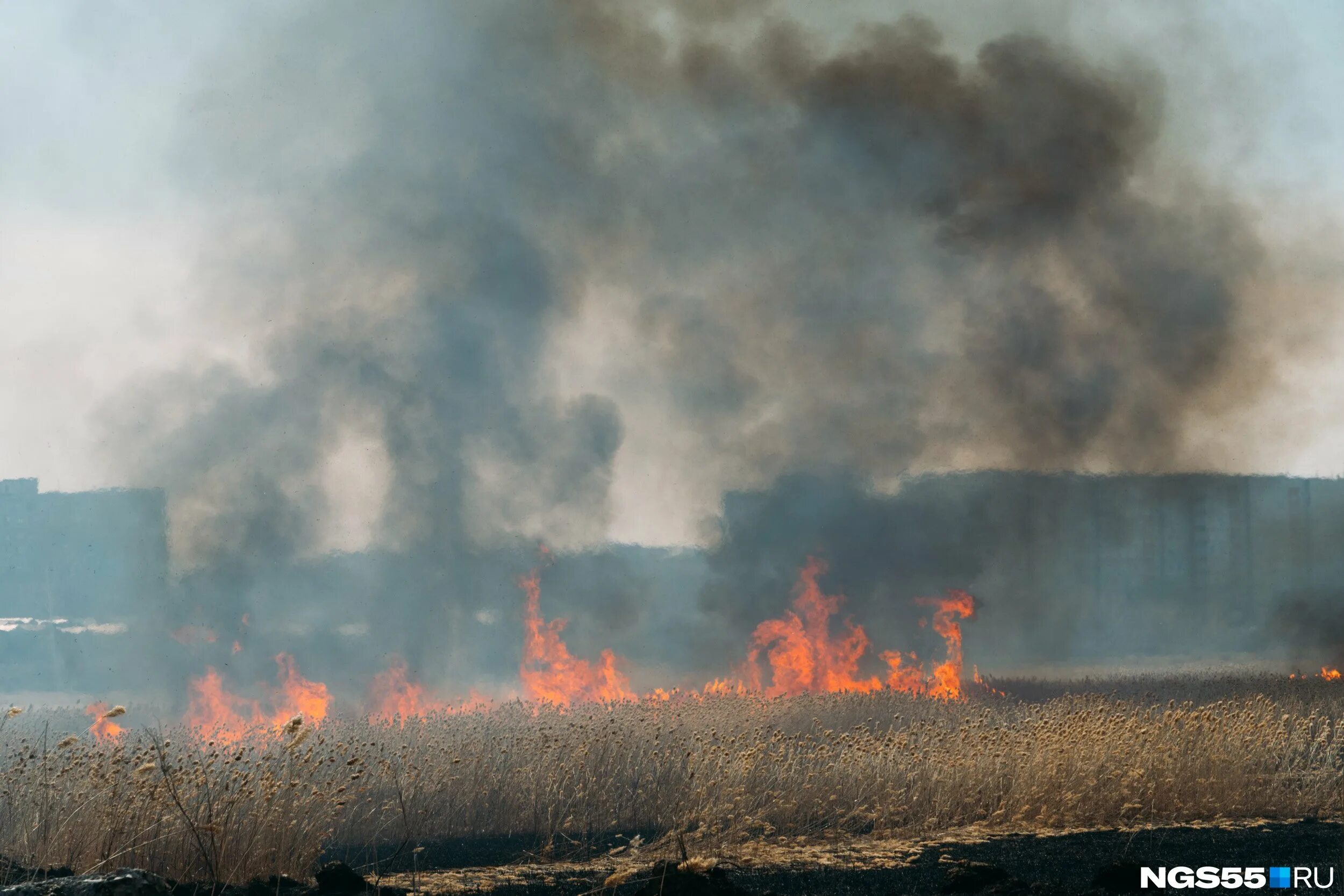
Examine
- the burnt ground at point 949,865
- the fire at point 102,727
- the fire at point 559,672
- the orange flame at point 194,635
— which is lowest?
the burnt ground at point 949,865

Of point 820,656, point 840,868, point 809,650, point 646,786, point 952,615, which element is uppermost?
point 952,615

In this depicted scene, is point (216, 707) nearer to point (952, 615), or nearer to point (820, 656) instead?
point (820, 656)

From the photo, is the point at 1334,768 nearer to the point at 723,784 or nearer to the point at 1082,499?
the point at 723,784

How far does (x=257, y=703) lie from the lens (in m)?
27.5

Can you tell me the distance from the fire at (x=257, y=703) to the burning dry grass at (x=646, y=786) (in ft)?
24.4

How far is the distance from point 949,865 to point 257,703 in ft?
69.0

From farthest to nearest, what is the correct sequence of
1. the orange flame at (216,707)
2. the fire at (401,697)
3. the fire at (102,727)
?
the fire at (401,697) → the orange flame at (216,707) → the fire at (102,727)

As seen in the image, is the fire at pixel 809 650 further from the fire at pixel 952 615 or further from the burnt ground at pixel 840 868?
the burnt ground at pixel 840 868

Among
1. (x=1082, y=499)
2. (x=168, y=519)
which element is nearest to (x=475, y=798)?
(x=168, y=519)

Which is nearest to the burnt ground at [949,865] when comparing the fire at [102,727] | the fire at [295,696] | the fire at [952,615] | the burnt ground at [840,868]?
the burnt ground at [840,868]

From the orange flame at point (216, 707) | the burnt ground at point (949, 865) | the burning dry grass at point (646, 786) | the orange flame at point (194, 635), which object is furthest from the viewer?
the orange flame at point (194, 635)

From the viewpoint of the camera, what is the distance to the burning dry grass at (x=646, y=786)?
1047 centimetres

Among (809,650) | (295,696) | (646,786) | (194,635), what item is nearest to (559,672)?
(295,696)

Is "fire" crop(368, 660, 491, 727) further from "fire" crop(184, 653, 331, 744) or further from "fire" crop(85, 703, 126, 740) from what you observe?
"fire" crop(85, 703, 126, 740)
